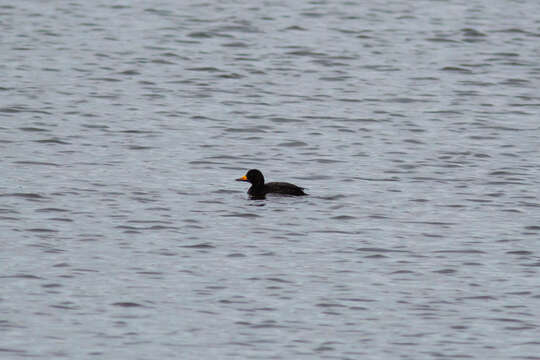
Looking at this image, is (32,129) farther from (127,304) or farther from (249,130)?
(127,304)

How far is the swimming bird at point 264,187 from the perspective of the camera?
58.9 ft

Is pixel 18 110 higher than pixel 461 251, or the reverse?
pixel 18 110

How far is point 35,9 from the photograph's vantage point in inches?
1475

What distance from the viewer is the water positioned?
12.7 metres

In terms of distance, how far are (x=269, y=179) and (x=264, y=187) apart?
1.58 meters

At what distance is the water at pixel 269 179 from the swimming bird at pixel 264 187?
16cm

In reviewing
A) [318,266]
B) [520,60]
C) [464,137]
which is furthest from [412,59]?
[318,266]

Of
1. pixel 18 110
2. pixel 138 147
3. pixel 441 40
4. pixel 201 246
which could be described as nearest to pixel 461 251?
pixel 201 246

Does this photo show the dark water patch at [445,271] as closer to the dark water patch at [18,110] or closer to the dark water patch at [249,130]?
the dark water patch at [249,130]

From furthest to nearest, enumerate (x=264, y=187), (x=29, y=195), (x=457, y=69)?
1. (x=457, y=69)
2. (x=264, y=187)
3. (x=29, y=195)

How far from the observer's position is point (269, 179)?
1973cm

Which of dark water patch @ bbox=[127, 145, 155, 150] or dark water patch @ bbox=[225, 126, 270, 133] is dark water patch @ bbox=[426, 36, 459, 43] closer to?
dark water patch @ bbox=[225, 126, 270, 133]

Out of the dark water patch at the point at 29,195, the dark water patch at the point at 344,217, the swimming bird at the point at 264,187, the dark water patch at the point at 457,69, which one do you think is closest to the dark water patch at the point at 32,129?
the dark water patch at the point at 29,195

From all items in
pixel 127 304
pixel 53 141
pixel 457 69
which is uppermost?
pixel 127 304
